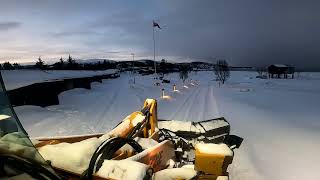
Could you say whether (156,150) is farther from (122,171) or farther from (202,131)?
(202,131)

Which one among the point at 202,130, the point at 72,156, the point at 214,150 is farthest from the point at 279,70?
the point at 72,156

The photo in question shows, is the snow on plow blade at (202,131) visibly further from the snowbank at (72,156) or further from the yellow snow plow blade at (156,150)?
the snowbank at (72,156)

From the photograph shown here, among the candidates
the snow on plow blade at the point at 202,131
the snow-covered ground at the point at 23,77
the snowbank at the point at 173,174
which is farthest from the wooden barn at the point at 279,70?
the snowbank at the point at 173,174

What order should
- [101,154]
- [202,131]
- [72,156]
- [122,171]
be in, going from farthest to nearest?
1. [202,131]
2. [101,154]
3. [72,156]
4. [122,171]

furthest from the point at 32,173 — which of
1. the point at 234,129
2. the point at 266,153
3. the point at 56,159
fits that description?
the point at 234,129

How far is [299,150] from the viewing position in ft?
29.3

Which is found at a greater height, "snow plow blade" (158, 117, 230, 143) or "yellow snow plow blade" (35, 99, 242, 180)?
"yellow snow plow blade" (35, 99, 242, 180)

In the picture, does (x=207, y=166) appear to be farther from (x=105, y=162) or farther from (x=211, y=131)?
(x=211, y=131)

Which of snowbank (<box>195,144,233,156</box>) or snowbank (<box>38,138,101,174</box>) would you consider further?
snowbank (<box>195,144,233,156</box>)

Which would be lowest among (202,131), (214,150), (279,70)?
(279,70)

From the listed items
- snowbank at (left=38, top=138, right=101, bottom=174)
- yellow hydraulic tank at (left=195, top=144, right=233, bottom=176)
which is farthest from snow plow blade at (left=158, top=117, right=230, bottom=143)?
snowbank at (left=38, top=138, right=101, bottom=174)

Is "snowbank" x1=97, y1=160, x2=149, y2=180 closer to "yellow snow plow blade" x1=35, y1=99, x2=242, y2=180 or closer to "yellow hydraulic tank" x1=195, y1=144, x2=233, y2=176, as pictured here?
"yellow snow plow blade" x1=35, y1=99, x2=242, y2=180

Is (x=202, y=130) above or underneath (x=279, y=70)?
above

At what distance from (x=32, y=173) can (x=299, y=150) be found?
8.11 metres
